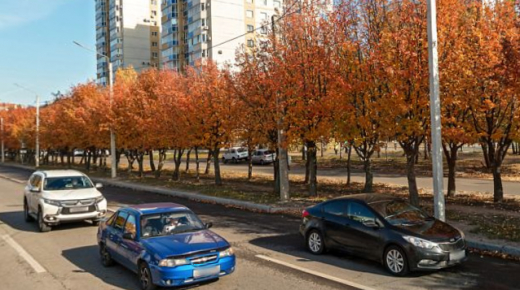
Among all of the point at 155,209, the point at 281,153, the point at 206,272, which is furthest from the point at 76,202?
the point at 281,153

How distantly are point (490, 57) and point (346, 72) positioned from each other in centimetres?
455

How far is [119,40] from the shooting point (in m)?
104

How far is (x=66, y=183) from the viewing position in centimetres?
1359

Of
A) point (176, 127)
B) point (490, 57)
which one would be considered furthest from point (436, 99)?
point (176, 127)

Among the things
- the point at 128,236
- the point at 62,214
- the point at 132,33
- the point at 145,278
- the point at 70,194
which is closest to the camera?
the point at 145,278

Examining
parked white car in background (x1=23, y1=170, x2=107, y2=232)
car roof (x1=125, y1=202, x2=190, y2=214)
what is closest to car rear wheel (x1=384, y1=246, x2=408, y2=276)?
car roof (x1=125, y1=202, x2=190, y2=214)

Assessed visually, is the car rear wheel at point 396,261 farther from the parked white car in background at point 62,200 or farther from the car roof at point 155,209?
the parked white car in background at point 62,200

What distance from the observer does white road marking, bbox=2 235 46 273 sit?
8727mm

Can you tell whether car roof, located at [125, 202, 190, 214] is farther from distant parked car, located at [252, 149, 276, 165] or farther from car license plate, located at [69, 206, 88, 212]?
distant parked car, located at [252, 149, 276, 165]

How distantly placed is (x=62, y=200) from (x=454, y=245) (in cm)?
1042

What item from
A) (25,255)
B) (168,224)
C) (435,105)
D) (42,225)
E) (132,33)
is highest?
(132,33)

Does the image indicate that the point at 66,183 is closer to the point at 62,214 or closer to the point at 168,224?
the point at 62,214

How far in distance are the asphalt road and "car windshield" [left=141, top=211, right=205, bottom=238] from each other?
97 centimetres

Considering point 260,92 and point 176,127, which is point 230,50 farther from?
point 260,92
